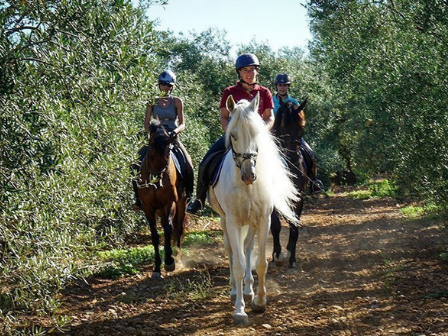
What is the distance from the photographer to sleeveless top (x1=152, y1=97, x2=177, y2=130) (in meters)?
12.4

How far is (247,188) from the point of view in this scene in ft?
27.1

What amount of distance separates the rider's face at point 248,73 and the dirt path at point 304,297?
3.39m

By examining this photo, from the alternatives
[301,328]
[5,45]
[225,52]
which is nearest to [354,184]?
[225,52]

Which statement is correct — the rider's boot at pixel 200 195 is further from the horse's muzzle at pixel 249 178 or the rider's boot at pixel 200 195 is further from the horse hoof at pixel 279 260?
the horse's muzzle at pixel 249 178

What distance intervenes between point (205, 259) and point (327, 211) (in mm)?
13010

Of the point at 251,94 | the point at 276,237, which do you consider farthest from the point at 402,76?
the point at 276,237

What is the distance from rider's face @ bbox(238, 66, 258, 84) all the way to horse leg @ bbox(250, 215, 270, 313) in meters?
2.40

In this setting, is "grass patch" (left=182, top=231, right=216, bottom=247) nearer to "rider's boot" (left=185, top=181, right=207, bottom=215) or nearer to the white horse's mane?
"rider's boot" (left=185, top=181, right=207, bottom=215)

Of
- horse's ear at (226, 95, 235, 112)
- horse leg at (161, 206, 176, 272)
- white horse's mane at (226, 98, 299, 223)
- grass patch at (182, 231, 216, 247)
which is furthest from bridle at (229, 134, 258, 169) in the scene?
grass patch at (182, 231, 216, 247)

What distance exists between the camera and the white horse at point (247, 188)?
25.9 feet

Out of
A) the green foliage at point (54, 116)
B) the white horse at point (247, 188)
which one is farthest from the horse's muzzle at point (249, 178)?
the green foliage at point (54, 116)

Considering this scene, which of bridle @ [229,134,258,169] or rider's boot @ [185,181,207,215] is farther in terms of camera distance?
rider's boot @ [185,181,207,215]

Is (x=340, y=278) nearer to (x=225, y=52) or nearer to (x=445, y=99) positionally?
(x=445, y=99)

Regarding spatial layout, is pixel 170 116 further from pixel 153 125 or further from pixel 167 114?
pixel 153 125
